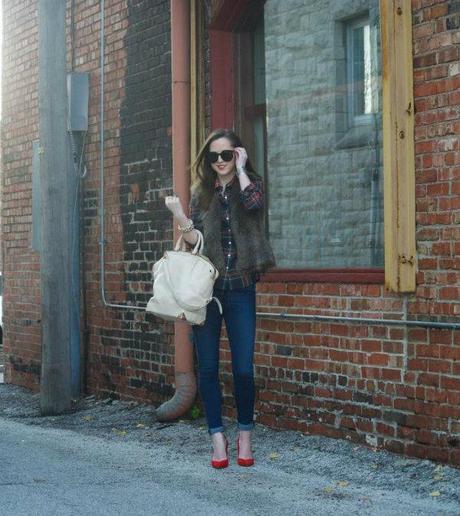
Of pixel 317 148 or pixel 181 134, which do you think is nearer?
pixel 317 148

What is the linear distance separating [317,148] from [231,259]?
5.40ft

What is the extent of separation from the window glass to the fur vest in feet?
3.22

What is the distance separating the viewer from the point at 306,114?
26.5 ft

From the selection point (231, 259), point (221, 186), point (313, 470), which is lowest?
point (313, 470)

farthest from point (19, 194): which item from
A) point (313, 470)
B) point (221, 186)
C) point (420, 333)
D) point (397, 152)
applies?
point (420, 333)

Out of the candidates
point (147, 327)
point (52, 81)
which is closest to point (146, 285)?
point (147, 327)

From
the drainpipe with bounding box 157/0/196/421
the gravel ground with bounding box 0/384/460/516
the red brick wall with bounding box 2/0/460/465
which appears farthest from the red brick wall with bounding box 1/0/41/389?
the drainpipe with bounding box 157/0/196/421

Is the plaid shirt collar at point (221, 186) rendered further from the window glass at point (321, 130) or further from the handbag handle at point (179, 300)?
the window glass at point (321, 130)

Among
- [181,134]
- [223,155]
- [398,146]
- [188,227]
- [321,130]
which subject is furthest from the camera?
[181,134]

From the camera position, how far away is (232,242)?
Result: 21.8ft

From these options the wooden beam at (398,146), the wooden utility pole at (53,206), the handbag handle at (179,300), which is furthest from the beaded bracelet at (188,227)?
the wooden utility pole at (53,206)

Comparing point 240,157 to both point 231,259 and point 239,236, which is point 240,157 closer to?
point 239,236

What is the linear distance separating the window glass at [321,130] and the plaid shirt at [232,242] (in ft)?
3.37

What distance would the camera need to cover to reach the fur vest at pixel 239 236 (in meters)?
6.56
